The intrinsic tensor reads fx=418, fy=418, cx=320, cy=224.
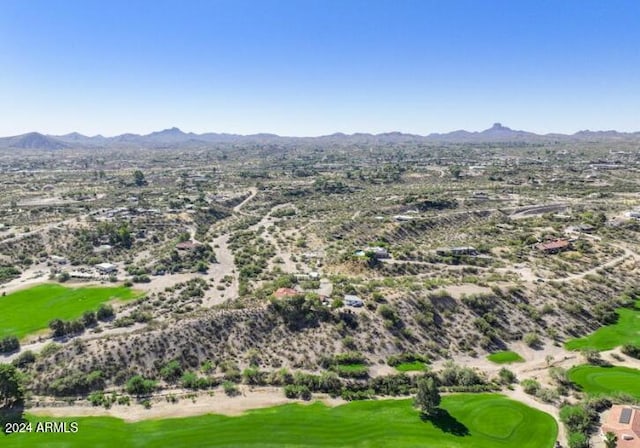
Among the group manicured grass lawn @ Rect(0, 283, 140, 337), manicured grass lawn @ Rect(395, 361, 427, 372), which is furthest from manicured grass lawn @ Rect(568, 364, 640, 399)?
manicured grass lawn @ Rect(0, 283, 140, 337)

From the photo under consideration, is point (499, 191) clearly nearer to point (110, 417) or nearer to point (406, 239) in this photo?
point (406, 239)

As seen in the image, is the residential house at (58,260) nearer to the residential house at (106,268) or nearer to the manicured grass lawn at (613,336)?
the residential house at (106,268)

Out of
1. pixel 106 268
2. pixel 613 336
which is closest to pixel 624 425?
pixel 613 336

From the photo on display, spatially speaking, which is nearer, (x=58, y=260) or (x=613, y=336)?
(x=613, y=336)

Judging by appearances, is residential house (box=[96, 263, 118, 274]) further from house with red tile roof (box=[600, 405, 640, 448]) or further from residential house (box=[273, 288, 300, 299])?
house with red tile roof (box=[600, 405, 640, 448])

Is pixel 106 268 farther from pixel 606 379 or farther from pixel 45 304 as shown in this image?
pixel 606 379

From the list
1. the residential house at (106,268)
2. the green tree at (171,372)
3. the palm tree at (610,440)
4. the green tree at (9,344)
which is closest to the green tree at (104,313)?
the green tree at (9,344)
